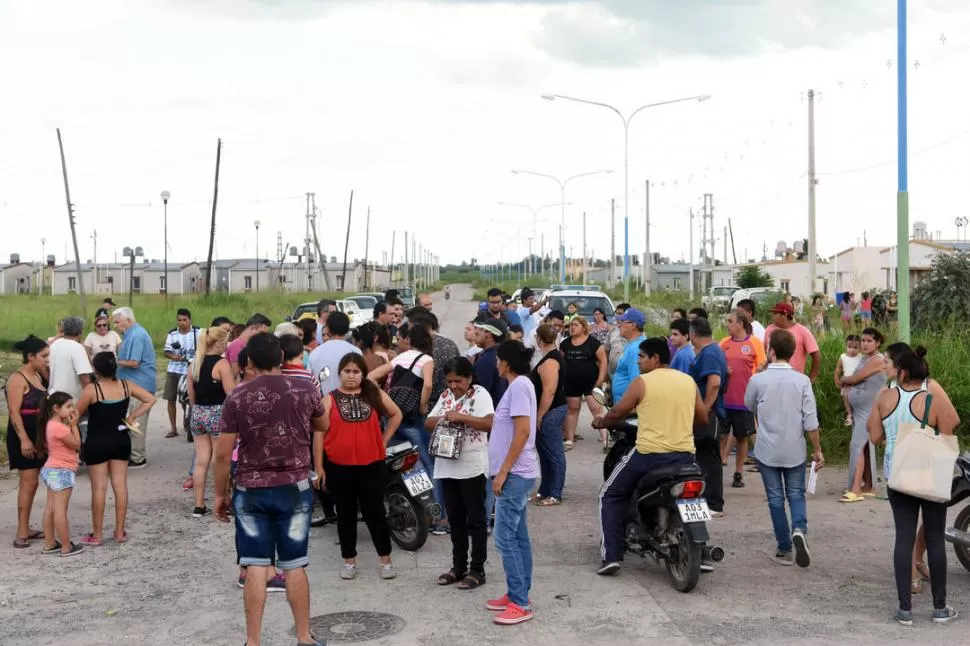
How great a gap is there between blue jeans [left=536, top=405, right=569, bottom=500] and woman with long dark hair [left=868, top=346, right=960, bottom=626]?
354 centimetres

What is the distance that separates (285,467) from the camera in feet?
18.8

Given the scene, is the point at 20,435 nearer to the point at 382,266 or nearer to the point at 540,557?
the point at 540,557

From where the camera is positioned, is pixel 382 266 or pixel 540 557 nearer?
pixel 540 557

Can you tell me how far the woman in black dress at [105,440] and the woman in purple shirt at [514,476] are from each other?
3553 mm

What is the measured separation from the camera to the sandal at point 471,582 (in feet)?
23.9

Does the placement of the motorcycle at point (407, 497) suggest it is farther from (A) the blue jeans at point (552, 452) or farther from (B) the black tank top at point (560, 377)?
(A) the blue jeans at point (552, 452)

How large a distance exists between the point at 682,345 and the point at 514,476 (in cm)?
416

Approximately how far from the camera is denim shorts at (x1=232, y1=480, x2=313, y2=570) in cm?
573

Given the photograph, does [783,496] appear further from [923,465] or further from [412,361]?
[412,361]

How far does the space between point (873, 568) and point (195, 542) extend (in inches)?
212

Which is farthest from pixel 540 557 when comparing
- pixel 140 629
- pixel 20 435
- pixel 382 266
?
pixel 382 266

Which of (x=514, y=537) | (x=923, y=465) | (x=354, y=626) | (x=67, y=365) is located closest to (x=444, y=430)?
(x=514, y=537)

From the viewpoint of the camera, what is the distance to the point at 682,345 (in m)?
10.4

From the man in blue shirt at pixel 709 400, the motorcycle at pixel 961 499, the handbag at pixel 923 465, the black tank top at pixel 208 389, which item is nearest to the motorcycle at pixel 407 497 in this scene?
the black tank top at pixel 208 389
